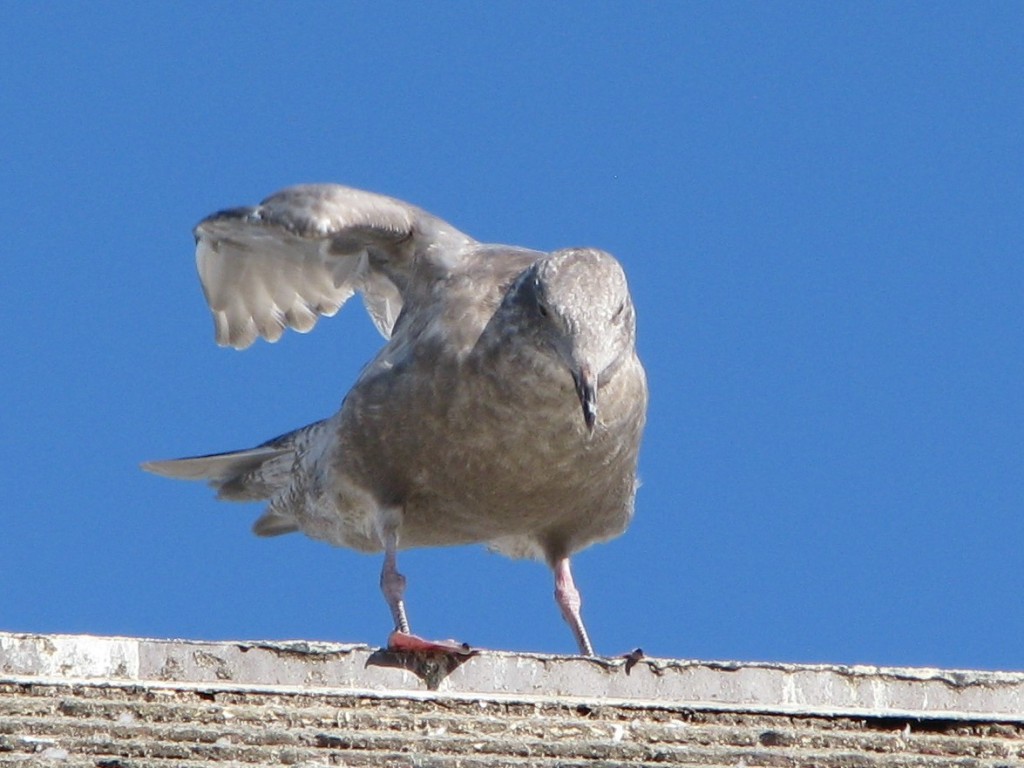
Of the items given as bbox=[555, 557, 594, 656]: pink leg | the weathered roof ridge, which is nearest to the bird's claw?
the weathered roof ridge

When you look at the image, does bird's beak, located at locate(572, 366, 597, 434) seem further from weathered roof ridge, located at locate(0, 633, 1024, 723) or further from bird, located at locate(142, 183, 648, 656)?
weathered roof ridge, located at locate(0, 633, 1024, 723)

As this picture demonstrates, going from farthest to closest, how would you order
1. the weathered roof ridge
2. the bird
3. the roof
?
the bird < the weathered roof ridge < the roof

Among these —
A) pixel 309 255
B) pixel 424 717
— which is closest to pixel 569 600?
pixel 309 255

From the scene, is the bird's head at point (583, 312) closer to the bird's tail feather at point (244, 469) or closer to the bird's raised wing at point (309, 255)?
the bird's raised wing at point (309, 255)

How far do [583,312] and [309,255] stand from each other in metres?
3.00

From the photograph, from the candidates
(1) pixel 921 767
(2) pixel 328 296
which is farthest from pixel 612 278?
(1) pixel 921 767

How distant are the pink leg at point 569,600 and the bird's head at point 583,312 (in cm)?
132

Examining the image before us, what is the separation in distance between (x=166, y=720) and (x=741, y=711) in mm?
1425

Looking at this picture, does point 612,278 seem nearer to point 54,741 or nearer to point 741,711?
point 741,711

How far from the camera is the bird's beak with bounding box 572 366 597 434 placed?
807cm

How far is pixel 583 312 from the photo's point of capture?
8.34 metres

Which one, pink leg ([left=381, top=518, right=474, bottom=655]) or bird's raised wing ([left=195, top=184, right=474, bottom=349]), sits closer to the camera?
pink leg ([left=381, top=518, right=474, bottom=655])

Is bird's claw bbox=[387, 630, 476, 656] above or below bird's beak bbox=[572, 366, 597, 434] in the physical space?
below

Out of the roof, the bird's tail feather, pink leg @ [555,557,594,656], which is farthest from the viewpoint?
the bird's tail feather
